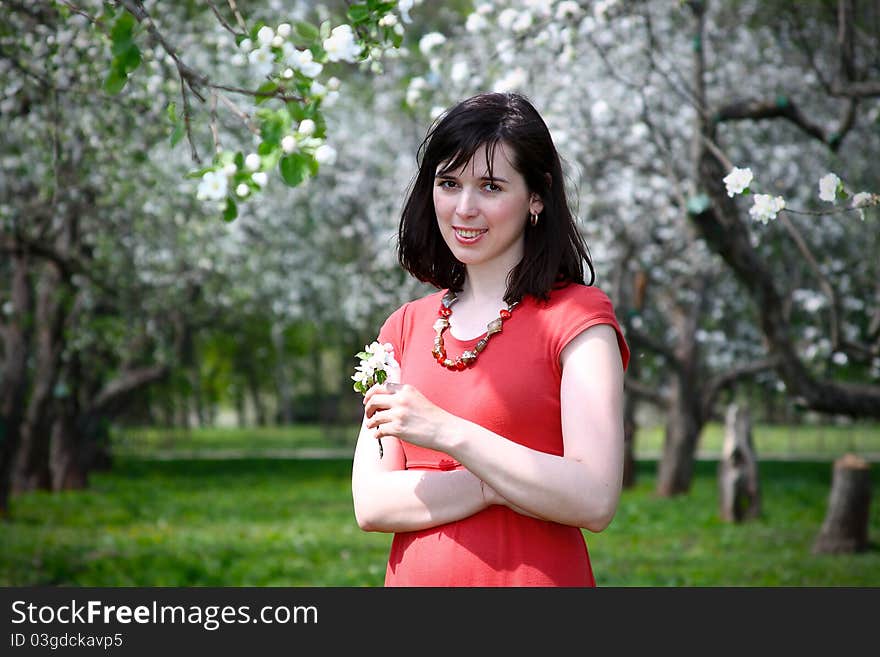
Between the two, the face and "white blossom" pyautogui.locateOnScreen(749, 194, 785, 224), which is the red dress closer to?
the face

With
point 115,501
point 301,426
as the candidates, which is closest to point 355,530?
point 115,501

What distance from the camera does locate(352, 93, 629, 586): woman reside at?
7.39ft

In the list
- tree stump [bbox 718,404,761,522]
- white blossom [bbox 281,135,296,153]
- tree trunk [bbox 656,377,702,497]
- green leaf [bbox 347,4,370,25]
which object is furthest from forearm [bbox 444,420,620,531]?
tree trunk [bbox 656,377,702,497]

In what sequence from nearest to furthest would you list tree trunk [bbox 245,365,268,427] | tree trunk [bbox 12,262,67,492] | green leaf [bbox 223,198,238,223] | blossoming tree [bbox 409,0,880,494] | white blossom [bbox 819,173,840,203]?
green leaf [bbox 223,198,238,223] → white blossom [bbox 819,173,840,203] → blossoming tree [bbox 409,0,880,494] → tree trunk [bbox 12,262,67,492] → tree trunk [bbox 245,365,268,427]

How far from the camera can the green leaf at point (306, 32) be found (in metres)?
2.71

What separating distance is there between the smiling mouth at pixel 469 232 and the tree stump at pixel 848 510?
8.93 meters

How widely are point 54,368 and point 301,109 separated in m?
13.3

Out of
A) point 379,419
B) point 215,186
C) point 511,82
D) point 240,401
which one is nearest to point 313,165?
point 215,186

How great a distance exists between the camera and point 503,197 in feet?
8.19

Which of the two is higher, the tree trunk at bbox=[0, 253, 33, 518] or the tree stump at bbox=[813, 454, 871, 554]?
the tree trunk at bbox=[0, 253, 33, 518]

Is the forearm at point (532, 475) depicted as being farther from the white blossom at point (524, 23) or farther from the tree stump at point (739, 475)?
the tree stump at point (739, 475)

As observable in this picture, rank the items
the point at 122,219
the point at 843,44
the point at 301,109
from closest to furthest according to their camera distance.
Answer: the point at 301,109, the point at 843,44, the point at 122,219
